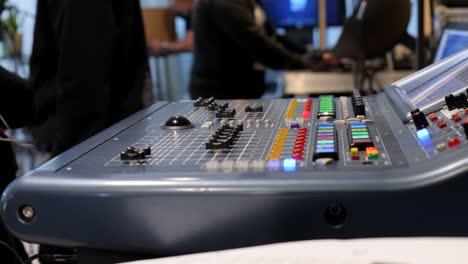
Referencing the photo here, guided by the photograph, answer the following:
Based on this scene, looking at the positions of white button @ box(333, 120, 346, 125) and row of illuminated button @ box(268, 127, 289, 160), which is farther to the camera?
white button @ box(333, 120, 346, 125)

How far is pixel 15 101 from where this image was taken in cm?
115

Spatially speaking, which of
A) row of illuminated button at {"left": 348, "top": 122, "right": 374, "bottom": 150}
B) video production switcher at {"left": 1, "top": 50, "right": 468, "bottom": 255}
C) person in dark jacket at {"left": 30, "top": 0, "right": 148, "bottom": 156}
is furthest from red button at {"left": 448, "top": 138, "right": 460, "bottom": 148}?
person in dark jacket at {"left": 30, "top": 0, "right": 148, "bottom": 156}

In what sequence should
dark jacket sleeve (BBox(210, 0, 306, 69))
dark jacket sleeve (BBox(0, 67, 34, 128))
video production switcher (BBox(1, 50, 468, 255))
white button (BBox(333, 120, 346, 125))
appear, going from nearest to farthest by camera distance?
1. video production switcher (BBox(1, 50, 468, 255))
2. white button (BBox(333, 120, 346, 125))
3. dark jacket sleeve (BBox(0, 67, 34, 128))
4. dark jacket sleeve (BBox(210, 0, 306, 69))

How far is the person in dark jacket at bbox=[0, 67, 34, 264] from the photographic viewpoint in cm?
114

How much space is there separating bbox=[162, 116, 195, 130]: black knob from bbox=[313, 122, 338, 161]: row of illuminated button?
20cm

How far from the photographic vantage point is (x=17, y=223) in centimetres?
70

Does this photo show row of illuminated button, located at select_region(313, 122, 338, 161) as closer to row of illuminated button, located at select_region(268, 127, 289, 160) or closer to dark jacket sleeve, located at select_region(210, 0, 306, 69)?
row of illuminated button, located at select_region(268, 127, 289, 160)

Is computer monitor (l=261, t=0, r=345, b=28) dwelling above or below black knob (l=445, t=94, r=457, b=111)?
below

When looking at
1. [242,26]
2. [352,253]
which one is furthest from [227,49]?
[352,253]

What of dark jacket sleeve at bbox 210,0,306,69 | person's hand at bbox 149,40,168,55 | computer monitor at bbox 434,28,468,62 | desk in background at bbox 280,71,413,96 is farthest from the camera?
person's hand at bbox 149,40,168,55

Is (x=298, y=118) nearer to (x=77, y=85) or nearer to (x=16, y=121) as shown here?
(x=16, y=121)

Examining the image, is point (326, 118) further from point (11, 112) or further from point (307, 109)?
point (11, 112)

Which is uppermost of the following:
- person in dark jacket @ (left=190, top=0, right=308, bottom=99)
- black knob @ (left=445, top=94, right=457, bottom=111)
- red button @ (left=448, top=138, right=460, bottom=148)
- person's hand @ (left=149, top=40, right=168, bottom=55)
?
black knob @ (left=445, top=94, right=457, bottom=111)

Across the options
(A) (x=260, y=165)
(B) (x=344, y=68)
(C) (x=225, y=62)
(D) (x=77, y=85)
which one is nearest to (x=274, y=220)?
(A) (x=260, y=165)
